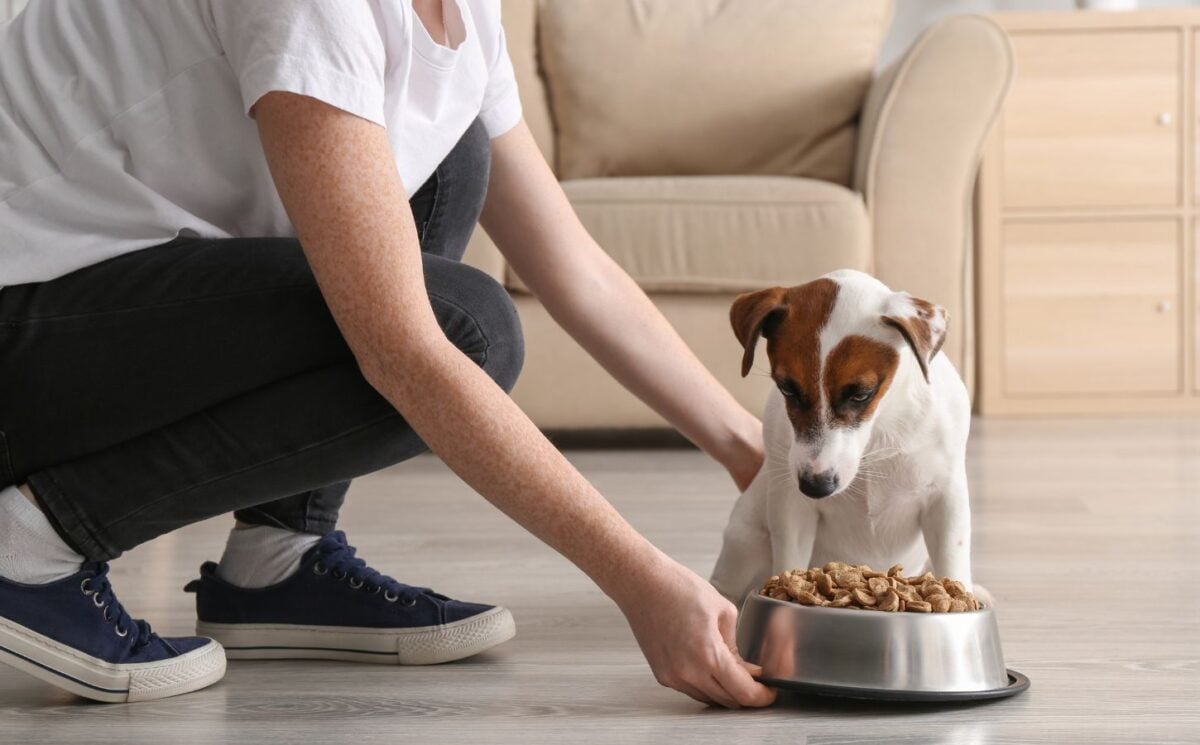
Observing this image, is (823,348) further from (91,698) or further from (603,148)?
(603,148)

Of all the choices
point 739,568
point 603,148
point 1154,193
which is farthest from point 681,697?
point 1154,193

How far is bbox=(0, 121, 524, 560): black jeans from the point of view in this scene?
1198mm

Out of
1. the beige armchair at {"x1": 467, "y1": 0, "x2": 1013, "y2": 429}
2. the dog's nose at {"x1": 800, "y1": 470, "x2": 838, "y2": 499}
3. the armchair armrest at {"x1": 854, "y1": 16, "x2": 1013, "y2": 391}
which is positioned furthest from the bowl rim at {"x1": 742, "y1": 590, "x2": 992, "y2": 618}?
the armchair armrest at {"x1": 854, "y1": 16, "x2": 1013, "y2": 391}

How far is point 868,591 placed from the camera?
1.15 metres

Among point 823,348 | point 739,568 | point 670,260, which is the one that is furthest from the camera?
point 670,260

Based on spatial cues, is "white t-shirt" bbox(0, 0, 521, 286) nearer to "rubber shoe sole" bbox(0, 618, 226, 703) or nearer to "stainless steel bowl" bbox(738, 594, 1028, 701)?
"rubber shoe sole" bbox(0, 618, 226, 703)

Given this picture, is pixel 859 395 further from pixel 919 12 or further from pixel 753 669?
pixel 919 12

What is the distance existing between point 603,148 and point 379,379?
248cm

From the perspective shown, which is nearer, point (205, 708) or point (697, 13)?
point (205, 708)

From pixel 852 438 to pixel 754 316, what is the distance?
0.50 ft

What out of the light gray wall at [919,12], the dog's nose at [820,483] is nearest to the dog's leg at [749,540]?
the dog's nose at [820,483]

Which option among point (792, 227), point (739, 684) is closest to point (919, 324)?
point (739, 684)

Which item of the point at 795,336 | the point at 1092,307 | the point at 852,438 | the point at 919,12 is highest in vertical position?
the point at 919,12

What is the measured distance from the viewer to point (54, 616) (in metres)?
1.21
